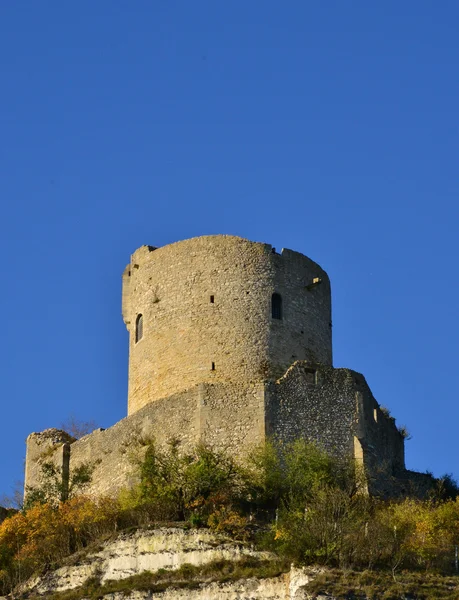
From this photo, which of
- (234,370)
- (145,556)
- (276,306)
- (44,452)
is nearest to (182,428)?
(234,370)

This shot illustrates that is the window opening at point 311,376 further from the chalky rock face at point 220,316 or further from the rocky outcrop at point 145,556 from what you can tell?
the rocky outcrop at point 145,556

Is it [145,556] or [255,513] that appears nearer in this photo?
[145,556]

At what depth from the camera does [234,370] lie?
174 feet

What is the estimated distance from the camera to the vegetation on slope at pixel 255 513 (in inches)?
1786

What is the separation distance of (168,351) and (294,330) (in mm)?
4201

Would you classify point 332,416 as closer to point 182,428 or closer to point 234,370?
point 234,370

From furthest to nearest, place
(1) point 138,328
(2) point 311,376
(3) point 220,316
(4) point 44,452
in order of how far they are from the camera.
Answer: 1. (4) point 44,452
2. (1) point 138,328
3. (3) point 220,316
4. (2) point 311,376

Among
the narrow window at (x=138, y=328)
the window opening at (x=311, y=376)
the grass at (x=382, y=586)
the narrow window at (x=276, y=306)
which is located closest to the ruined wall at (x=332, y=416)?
the window opening at (x=311, y=376)

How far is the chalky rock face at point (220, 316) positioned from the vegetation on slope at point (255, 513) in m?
3.23

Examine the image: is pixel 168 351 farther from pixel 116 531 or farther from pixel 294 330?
pixel 116 531

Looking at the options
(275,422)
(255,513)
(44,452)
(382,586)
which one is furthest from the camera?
(44,452)

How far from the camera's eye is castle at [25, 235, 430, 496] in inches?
2031

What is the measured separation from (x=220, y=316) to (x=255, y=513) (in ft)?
25.3

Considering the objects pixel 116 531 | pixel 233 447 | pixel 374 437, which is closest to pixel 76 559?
pixel 116 531
